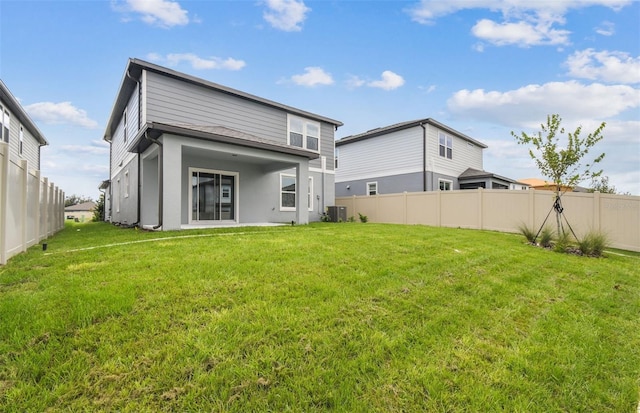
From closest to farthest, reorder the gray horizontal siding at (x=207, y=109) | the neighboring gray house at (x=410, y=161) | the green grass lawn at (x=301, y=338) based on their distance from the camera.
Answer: the green grass lawn at (x=301, y=338)
the gray horizontal siding at (x=207, y=109)
the neighboring gray house at (x=410, y=161)

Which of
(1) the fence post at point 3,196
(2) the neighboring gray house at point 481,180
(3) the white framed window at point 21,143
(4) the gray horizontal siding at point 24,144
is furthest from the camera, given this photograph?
(2) the neighboring gray house at point 481,180

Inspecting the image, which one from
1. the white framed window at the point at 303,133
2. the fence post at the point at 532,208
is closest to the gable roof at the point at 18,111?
the white framed window at the point at 303,133

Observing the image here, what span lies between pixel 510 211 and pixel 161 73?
46.6 ft

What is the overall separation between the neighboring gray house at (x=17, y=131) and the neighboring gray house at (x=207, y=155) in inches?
139

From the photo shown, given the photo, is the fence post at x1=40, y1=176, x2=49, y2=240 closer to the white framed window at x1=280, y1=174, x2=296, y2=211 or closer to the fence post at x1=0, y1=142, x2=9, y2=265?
the fence post at x1=0, y1=142, x2=9, y2=265

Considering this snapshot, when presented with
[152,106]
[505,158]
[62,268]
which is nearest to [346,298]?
[62,268]

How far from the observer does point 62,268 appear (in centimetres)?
427

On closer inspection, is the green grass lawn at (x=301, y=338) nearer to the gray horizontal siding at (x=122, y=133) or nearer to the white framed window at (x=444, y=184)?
the gray horizontal siding at (x=122, y=133)

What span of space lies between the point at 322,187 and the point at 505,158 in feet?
52.4

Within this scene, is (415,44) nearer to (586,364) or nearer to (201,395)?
(586,364)

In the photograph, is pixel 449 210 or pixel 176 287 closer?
pixel 176 287

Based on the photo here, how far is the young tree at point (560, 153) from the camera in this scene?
8.45 m

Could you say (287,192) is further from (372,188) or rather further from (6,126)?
(6,126)

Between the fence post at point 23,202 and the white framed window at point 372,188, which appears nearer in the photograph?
the fence post at point 23,202
